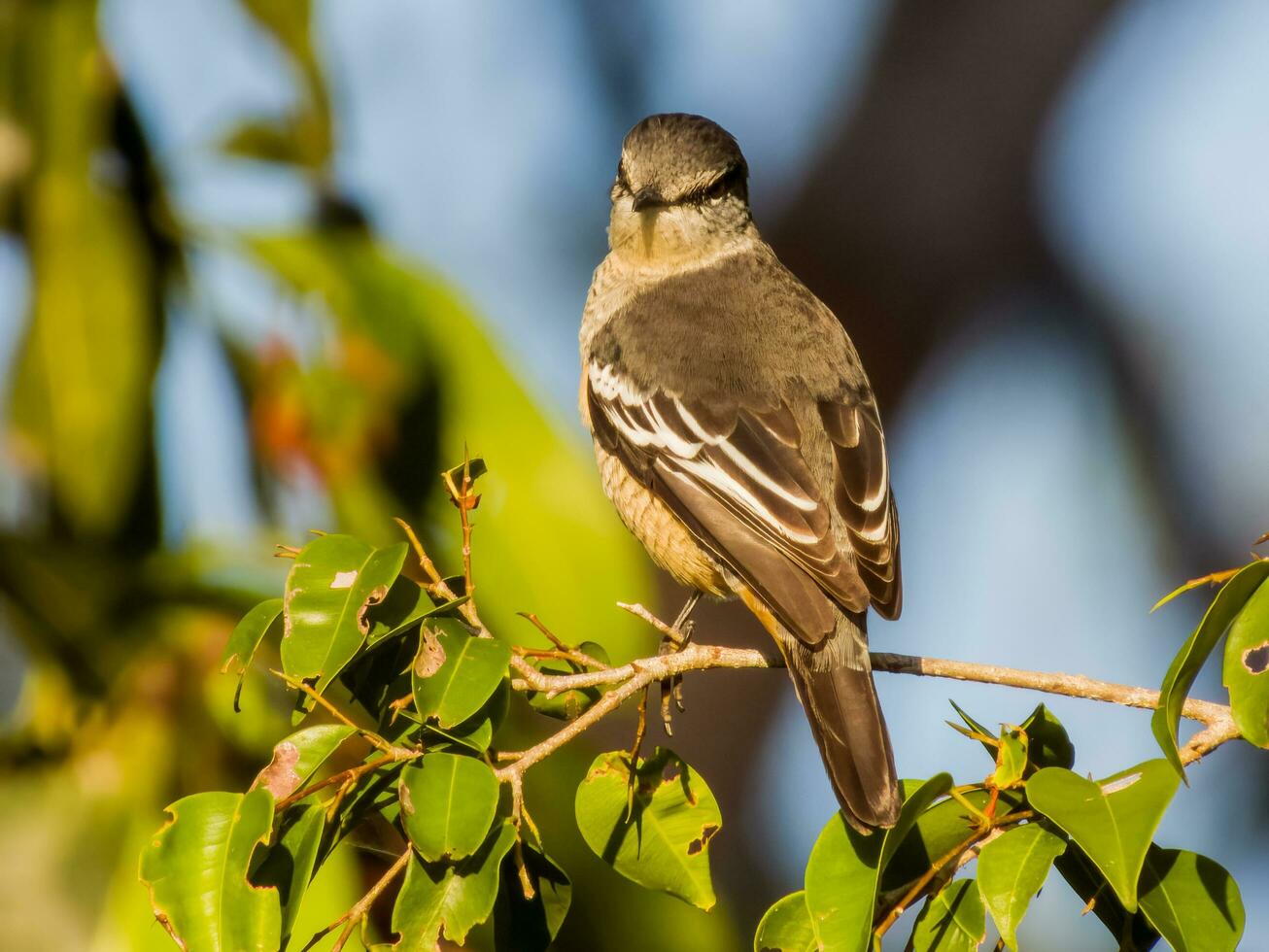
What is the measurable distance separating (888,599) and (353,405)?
146 cm

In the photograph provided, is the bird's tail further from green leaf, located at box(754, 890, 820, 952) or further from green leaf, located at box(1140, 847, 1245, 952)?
green leaf, located at box(1140, 847, 1245, 952)

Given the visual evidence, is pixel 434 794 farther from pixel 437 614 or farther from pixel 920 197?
pixel 920 197

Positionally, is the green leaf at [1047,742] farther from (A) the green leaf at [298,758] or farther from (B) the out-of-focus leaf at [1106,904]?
(A) the green leaf at [298,758]

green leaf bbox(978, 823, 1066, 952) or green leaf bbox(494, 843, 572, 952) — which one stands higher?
green leaf bbox(978, 823, 1066, 952)

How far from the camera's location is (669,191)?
4.94m

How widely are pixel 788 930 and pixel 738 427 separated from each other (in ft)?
6.20

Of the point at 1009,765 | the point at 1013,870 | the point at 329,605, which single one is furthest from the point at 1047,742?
the point at 329,605

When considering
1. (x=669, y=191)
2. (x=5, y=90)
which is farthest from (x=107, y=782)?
(x=669, y=191)

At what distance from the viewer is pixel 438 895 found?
2.32 meters

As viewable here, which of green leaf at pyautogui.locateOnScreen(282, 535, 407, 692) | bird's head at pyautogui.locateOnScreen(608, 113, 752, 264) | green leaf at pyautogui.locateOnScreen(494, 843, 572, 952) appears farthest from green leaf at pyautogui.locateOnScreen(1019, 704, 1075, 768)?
bird's head at pyautogui.locateOnScreen(608, 113, 752, 264)

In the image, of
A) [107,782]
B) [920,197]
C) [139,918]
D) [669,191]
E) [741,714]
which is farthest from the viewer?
[920,197]

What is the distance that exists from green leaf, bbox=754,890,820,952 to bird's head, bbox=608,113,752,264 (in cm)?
296

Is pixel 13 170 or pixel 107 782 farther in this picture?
pixel 13 170

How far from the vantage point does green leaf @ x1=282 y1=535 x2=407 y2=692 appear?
2293mm
